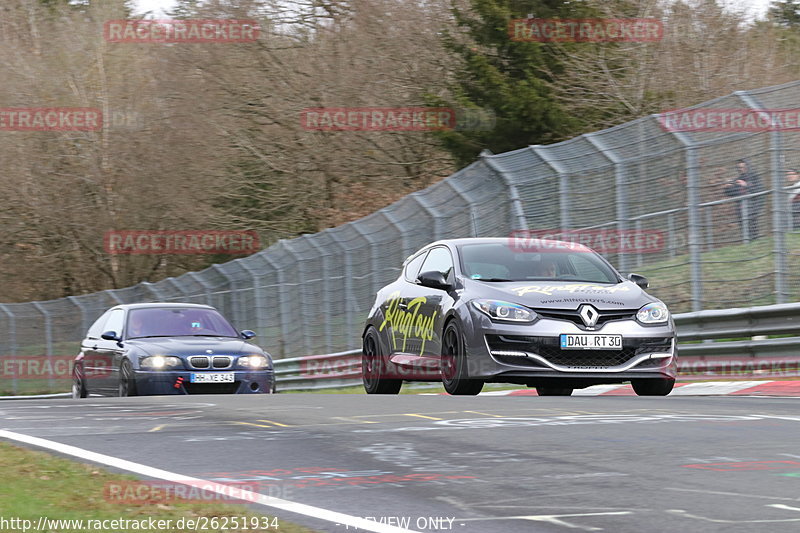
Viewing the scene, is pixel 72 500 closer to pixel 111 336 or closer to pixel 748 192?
pixel 748 192

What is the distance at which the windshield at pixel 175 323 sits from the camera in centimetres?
1656

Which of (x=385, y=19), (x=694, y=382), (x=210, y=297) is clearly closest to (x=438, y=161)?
(x=385, y=19)

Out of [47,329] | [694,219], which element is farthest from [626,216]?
[47,329]

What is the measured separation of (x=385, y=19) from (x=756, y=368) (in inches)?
974

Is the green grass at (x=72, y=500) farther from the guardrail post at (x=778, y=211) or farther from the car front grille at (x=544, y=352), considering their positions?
the guardrail post at (x=778, y=211)

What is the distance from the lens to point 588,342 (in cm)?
1134

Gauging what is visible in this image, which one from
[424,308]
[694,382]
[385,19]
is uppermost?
[385,19]

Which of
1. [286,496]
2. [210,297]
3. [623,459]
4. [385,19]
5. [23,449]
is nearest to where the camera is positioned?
[286,496]

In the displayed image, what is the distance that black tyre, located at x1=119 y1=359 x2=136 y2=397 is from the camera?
15.3 metres

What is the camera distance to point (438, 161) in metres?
37.1

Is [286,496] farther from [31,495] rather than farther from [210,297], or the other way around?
[210,297]

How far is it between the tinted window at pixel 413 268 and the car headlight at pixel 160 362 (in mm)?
3116
